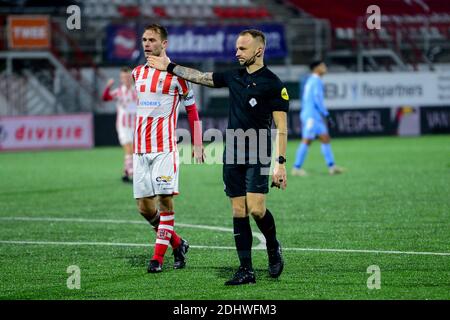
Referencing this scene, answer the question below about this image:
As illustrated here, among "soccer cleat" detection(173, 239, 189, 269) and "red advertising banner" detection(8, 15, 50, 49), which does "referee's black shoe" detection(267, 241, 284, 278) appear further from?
"red advertising banner" detection(8, 15, 50, 49)

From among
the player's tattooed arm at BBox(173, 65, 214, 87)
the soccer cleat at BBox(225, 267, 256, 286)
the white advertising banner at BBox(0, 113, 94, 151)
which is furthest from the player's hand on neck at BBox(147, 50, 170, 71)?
the white advertising banner at BBox(0, 113, 94, 151)

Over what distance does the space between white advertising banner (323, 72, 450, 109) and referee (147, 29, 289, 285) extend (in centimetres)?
2589

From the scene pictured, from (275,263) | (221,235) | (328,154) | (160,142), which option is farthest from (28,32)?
(275,263)

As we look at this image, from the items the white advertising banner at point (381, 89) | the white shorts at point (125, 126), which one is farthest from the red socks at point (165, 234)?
the white advertising banner at point (381, 89)

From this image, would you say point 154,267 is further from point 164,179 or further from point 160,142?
point 160,142

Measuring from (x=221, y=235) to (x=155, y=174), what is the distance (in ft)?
8.07

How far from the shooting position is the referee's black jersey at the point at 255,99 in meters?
8.38

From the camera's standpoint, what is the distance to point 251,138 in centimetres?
841

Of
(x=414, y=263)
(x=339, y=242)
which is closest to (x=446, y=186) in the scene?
(x=339, y=242)

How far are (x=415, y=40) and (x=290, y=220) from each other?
2657cm

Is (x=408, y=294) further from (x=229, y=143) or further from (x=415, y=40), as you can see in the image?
(x=415, y=40)

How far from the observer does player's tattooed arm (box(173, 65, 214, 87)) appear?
28.5 ft

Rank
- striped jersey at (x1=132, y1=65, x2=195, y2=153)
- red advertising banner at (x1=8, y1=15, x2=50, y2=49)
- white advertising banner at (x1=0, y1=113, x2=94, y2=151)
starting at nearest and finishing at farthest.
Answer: striped jersey at (x1=132, y1=65, x2=195, y2=153) < white advertising banner at (x1=0, y1=113, x2=94, y2=151) < red advertising banner at (x1=8, y1=15, x2=50, y2=49)

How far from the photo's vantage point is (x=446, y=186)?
1666cm
